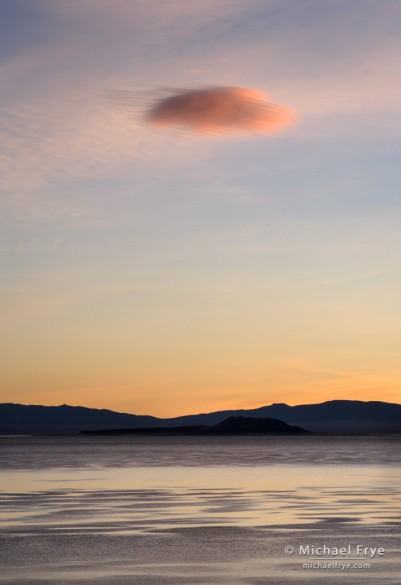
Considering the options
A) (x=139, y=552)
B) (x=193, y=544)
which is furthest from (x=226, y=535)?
(x=139, y=552)

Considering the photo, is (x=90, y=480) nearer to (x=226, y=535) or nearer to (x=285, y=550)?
(x=226, y=535)

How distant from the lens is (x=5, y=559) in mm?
26281

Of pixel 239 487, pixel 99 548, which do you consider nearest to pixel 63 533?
pixel 99 548

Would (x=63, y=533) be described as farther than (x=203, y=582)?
Yes

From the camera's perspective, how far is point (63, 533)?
31375 mm

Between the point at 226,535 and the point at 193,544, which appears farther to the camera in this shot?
the point at 226,535

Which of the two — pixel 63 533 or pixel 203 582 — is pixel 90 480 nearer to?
pixel 63 533

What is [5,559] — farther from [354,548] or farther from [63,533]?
[354,548]

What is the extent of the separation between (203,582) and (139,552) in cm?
494

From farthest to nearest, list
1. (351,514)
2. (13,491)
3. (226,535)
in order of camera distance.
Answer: (13,491) < (351,514) < (226,535)

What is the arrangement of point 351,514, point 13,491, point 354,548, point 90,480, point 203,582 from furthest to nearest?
point 90,480 → point 13,491 → point 351,514 → point 354,548 → point 203,582

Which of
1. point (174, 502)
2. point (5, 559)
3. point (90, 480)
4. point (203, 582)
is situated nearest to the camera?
point (203, 582)

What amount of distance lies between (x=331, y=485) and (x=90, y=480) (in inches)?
582

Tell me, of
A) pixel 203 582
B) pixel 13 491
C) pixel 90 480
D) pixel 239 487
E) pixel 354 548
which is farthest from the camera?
pixel 90 480
